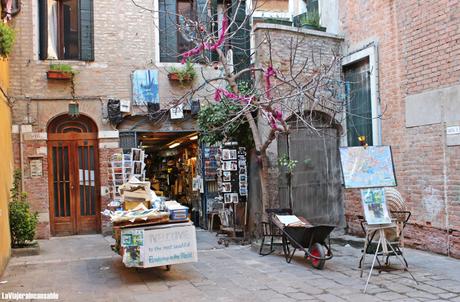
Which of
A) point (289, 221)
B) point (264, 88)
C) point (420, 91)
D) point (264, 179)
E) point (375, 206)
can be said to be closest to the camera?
point (375, 206)

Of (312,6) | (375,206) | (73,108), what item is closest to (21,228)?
(73,108)

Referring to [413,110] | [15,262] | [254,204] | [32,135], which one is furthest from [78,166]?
[413,110]

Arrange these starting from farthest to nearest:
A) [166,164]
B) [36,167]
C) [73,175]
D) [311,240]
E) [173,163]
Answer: [166,164] → [173,163] → [73,175] → [36,167] → [311,240]

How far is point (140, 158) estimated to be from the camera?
1171cm

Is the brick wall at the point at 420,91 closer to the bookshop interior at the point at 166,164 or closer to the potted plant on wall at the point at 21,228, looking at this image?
the bookshop interior at the point at 166,164

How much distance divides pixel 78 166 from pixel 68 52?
2.84 metres

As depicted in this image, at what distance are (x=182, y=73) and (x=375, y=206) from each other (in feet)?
22.2

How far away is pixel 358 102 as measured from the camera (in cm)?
1107

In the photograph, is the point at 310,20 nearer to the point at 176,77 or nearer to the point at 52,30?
the point at 176,77

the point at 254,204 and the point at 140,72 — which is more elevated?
the point at 140,72

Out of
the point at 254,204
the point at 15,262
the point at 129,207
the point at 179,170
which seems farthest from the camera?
the point at 179,170

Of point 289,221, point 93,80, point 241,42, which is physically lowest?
point 289,221

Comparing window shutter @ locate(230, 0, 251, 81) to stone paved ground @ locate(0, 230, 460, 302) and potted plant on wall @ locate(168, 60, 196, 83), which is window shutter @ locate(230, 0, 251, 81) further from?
stone paved ground @ locate(0, 230, 460, 302)

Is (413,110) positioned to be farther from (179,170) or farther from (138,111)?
(179,170)
